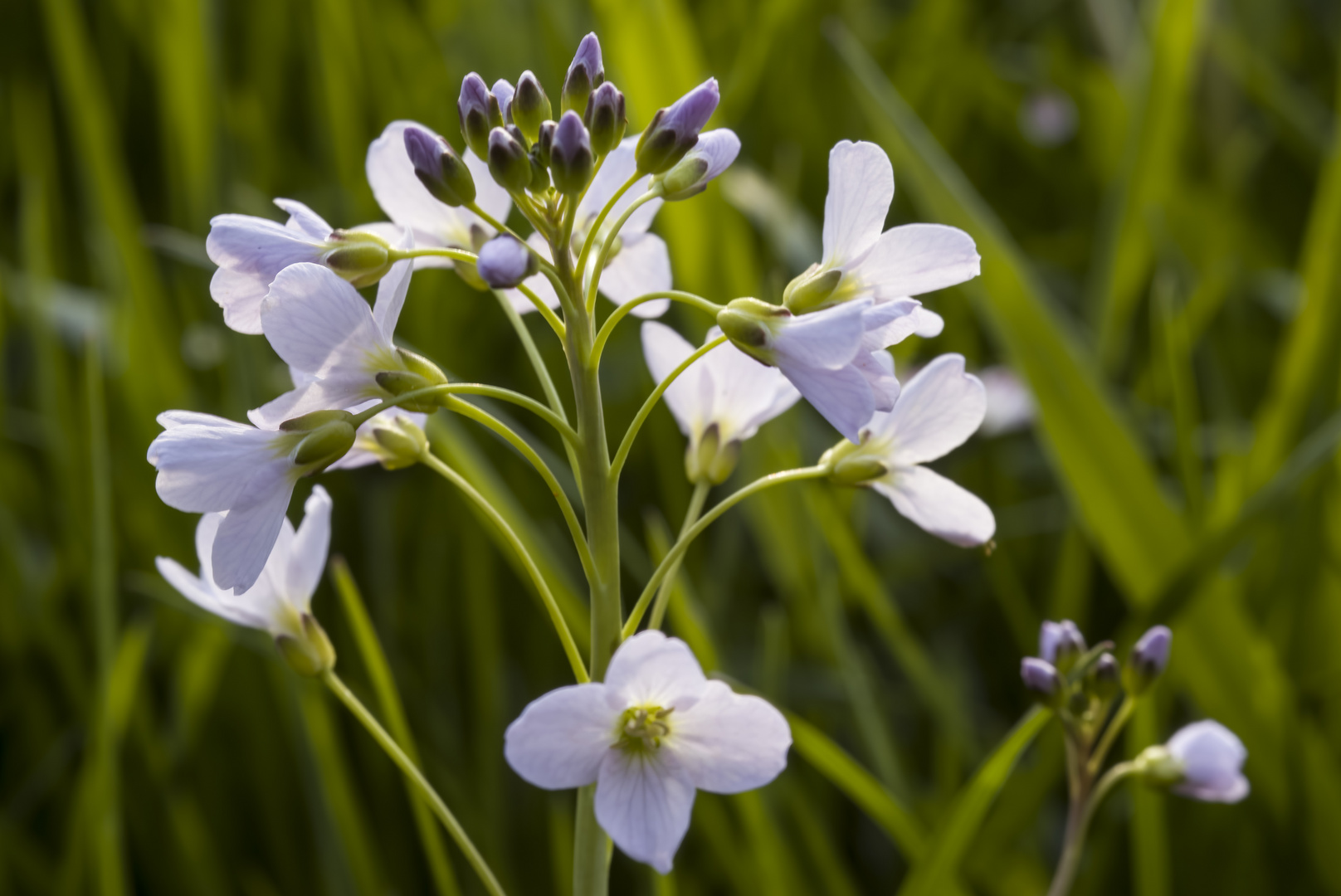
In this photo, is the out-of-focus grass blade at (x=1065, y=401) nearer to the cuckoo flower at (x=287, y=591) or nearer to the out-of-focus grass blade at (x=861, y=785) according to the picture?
the out-of-focus grass blade at (x=861, y=785)

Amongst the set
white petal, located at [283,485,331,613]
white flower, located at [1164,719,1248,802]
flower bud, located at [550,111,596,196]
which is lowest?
white flower, located at [1164,719,1248,802]

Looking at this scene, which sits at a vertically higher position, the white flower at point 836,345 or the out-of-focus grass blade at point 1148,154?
the white flower at point 836,345

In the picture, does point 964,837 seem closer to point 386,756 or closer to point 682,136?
point 682,136

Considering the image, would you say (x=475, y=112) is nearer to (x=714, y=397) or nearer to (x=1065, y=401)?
(x=714, y=397)

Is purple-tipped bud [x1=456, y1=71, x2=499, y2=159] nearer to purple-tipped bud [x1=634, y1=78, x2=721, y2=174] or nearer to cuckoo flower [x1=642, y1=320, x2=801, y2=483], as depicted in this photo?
purple-tipped bud [x1=634, y1=78, x2=721, y2=174]

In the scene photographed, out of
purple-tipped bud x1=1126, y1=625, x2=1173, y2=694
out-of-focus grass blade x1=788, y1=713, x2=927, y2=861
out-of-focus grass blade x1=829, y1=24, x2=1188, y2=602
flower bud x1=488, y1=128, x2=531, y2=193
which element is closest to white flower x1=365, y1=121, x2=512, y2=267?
flower bud x1=488, y1=128, x2=531, y2=193

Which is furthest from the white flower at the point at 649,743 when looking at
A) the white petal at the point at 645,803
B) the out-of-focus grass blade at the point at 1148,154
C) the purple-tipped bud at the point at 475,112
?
the out-of-focus grass blade at the point at 1148,154

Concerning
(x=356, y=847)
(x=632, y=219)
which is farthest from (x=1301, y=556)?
(x=356, y=847)
